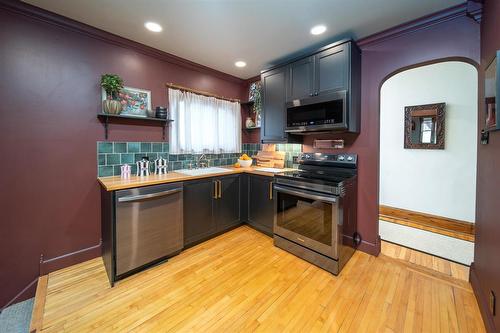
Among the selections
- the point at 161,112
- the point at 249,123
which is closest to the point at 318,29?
the point at 249,123

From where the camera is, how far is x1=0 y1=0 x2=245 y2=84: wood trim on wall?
180 centimetres

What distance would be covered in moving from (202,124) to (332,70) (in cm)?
201

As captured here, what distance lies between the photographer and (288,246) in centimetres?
246

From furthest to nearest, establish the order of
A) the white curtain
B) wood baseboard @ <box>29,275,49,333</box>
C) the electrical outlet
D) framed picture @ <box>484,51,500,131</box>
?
the white curtain < wood baseboard @ <box>29,275,49,333</box> < the electrical outlet < framed picture @ <box>484,51,500,131</box>

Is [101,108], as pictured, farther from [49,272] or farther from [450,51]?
[450,51]

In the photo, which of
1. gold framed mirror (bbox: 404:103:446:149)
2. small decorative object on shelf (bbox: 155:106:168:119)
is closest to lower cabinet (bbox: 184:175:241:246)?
small decorative object on shelf (bbox: 155:106:168:119)

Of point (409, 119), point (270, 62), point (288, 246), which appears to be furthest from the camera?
point (409, 119)

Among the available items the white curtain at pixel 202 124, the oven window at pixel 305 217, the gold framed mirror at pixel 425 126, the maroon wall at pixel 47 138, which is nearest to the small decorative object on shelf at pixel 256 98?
the white curtain at pixel 202 124

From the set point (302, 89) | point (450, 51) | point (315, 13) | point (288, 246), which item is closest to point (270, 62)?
point (302, 89)

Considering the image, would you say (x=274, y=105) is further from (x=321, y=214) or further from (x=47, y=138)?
(x=47, y=138)

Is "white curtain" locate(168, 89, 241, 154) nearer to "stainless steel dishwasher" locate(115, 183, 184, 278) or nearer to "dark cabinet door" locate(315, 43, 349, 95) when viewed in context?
"stainless steel dishwasher" locate(115, 183, 184, 278)

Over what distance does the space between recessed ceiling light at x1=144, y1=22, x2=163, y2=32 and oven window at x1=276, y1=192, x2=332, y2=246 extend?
7.62ft

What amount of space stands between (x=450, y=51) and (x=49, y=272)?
449cm

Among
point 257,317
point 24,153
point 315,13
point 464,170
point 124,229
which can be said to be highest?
point 315,13
